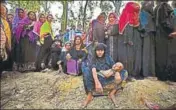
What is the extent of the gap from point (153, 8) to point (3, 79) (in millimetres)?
3427

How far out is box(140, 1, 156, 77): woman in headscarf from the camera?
6.79 metres

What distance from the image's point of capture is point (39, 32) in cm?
802

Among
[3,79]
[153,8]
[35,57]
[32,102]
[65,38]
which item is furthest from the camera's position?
[65,38]

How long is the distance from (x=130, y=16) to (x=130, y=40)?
1.49 feet

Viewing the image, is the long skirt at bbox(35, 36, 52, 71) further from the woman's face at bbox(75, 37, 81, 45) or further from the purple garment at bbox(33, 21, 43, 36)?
the woman's face at bbox(75, 37, 81, 45)

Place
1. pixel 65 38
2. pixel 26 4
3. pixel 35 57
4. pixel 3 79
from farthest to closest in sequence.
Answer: pixel 26 4
pixel 65 38
pixel 35 57
pixel 3 79

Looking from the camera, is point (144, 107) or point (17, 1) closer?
point (144, 107)

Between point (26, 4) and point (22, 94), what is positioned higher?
point (26, 4)

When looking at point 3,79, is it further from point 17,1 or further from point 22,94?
point 17,1

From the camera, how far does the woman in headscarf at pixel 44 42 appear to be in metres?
8.04

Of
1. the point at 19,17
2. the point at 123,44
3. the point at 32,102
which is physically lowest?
the point at 32,102

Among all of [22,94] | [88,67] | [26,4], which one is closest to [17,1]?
[26,4]

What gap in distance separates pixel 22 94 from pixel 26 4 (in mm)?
8418

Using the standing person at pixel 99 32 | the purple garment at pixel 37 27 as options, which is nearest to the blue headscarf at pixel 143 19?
the standing person at pixel 99 32
